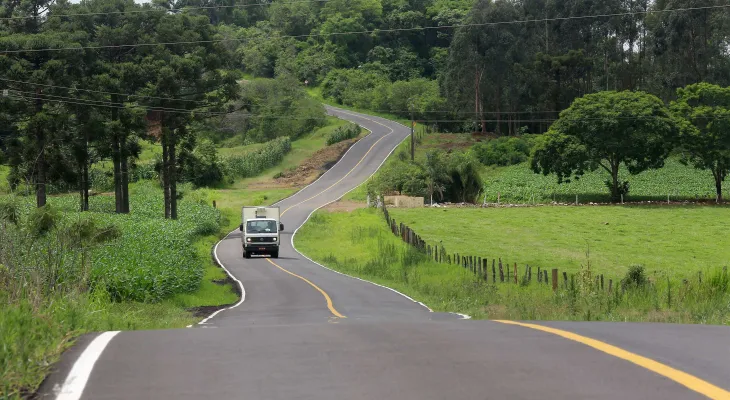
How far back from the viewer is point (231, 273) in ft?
142

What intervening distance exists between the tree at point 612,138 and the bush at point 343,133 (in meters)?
36.8

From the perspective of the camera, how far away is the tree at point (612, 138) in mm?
76312

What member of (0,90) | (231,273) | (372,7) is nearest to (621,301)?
(231,273)

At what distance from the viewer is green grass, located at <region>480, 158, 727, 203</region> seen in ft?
264

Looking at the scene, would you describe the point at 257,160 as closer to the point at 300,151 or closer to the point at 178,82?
the point at 300,151

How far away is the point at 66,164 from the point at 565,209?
3810 cm

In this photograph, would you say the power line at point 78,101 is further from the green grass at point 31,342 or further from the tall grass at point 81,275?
the green grass at point 31,342

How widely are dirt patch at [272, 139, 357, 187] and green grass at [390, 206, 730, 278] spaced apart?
23.5 m

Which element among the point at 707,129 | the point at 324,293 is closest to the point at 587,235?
the point at 707,129

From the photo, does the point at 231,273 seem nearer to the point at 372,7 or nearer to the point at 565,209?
the point at 565,209

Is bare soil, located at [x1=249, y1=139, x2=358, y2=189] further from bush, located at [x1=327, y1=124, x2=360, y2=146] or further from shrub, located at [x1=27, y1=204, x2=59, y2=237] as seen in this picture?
shrub, located at [x1=27, y1=204, x2=59, y2=237]

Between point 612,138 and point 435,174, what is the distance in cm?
1579

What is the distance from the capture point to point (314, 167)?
3861 inches

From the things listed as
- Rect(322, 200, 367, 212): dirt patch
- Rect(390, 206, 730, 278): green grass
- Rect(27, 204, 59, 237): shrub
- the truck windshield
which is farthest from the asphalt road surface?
Rect(322, 200, 367, 212): dirt patch
